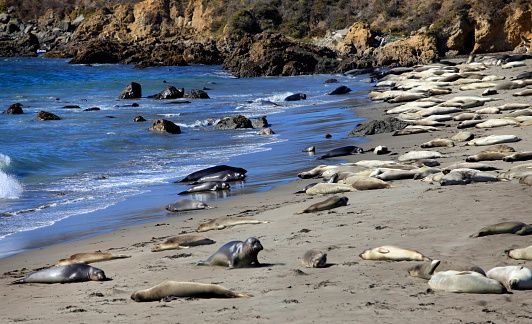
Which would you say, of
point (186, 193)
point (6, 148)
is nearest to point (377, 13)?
point (6, 148)

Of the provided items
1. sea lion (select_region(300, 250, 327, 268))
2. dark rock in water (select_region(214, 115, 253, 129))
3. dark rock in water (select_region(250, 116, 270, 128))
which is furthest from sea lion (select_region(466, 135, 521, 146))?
dark rock in water (select_region(214, 115, 253, 129))

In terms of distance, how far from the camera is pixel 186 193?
10953 mm

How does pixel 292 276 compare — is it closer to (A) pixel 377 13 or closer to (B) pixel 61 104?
(B) pixel 61 104

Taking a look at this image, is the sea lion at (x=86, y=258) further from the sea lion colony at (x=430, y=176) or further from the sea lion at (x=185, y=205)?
the sea lion at (x=185, y=205)

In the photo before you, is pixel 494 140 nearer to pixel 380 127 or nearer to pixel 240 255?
pixel 380 127

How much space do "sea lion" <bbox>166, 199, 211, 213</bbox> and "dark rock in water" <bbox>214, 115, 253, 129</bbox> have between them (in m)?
9.73

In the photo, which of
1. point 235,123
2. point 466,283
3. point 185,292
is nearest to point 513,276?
point 466,283

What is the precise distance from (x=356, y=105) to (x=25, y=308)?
18.0 m

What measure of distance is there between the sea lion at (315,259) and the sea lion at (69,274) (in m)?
1.49

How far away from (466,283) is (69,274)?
291 centimetres

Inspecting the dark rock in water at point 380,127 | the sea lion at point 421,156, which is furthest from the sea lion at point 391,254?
the dark rock in water at point 380,127

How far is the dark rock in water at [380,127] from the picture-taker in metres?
15.7

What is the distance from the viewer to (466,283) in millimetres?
4730

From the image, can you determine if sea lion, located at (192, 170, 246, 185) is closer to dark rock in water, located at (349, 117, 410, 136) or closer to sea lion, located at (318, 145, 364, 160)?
sea lion, located at (318, 145, 364, 160)
